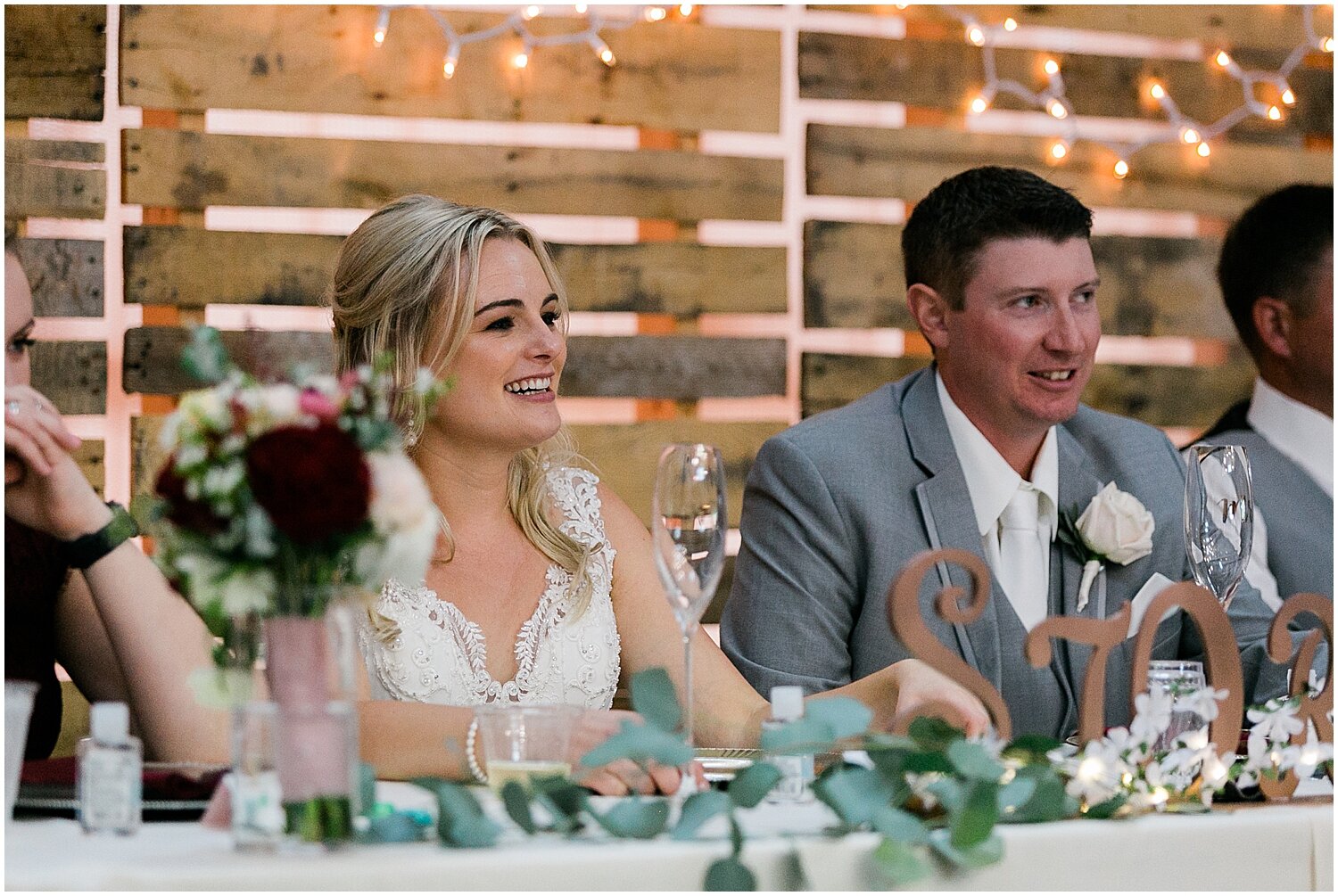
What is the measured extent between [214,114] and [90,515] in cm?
218

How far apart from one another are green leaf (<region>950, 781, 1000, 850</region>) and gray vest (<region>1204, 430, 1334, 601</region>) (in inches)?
74.8

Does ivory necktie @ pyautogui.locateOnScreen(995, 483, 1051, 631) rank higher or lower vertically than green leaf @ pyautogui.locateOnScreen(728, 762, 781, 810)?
higher

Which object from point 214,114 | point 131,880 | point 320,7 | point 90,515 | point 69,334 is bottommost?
point 131,880

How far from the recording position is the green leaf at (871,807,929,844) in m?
1.19

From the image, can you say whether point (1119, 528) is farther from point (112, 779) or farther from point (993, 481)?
point (112, 779)

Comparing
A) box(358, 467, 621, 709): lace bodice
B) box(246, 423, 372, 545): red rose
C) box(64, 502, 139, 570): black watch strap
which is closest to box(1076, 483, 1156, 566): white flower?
box(358, 467, 621, 709): lace bodice

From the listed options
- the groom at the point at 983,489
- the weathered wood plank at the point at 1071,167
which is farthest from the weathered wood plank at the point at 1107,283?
the groom at the point at 983,489

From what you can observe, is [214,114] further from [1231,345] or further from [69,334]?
[1231,345]

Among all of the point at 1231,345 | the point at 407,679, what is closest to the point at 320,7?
the point at 407,679

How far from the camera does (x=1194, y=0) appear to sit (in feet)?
13.4

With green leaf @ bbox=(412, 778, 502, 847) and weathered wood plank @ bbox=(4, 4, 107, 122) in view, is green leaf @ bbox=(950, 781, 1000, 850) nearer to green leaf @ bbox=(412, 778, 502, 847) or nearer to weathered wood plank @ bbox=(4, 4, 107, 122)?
green leaf @ bbox=(412, 778, 502, 847)

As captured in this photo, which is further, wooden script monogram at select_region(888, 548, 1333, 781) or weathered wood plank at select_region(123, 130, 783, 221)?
weathered wood plank at select_region(123, 130, 783, 221)

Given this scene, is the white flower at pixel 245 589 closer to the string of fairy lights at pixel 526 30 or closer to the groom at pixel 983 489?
the groom at pixel 983 489

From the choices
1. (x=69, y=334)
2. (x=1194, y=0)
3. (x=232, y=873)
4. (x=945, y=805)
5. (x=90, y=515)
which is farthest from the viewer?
(x=1194, y=0)
